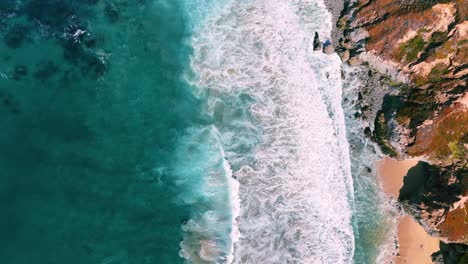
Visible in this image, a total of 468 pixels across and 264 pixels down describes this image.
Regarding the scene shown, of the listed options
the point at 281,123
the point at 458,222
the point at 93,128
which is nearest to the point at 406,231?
the point at 458,222

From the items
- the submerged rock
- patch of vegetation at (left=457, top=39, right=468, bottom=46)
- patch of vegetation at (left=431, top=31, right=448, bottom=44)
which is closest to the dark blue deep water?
the submerged rock

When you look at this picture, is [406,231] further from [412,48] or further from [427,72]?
[412,48]

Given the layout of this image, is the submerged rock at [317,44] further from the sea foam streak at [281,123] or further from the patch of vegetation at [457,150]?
the patch of vegetation at [457,150]

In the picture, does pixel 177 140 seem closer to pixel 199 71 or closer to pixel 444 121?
pixel 199 71

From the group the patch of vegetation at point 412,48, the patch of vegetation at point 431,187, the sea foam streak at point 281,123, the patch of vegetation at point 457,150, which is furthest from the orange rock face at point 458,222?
the patch of vegetation at point 412,48

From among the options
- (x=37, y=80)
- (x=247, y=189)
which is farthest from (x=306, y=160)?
(x=37, y=80)
